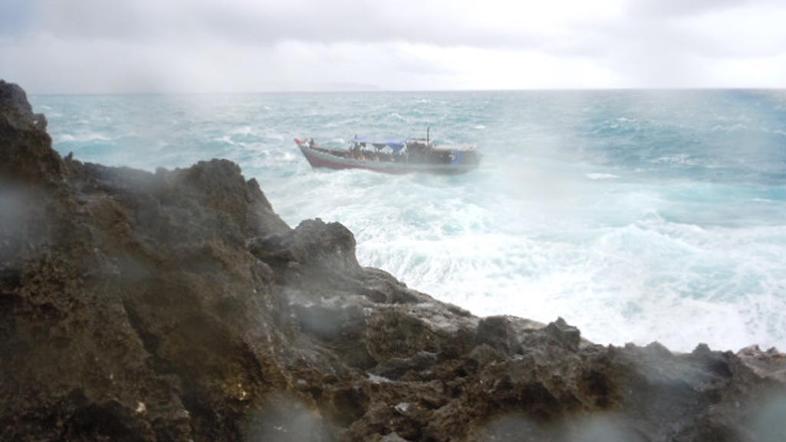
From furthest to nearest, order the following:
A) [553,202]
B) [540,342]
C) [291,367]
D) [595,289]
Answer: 1. [553,202]
2. [595,289]
3. [540,342]
4. [291,367]

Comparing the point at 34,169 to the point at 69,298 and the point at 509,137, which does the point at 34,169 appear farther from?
the point at 509,137

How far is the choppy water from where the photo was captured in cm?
1340

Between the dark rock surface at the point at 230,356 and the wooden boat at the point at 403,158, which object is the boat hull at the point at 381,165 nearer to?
the wooden boat at the point at 403,158

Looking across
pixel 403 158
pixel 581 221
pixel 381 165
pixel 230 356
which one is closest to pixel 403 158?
pixel 403 158

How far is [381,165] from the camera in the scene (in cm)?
3262

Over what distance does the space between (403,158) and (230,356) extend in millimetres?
29764

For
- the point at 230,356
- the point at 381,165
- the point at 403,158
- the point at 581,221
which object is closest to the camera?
the point at 230,356

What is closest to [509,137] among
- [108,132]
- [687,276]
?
[108,132]

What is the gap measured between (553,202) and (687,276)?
9.42 m

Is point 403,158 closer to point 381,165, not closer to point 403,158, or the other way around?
point 403,158

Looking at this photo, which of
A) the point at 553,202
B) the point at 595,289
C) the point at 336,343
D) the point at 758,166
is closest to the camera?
the point at 336,343

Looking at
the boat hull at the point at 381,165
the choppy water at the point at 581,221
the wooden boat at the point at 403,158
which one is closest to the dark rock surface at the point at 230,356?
the choppy water at the point at 581,221

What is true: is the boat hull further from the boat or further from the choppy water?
the choppy water

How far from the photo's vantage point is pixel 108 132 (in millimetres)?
50375
